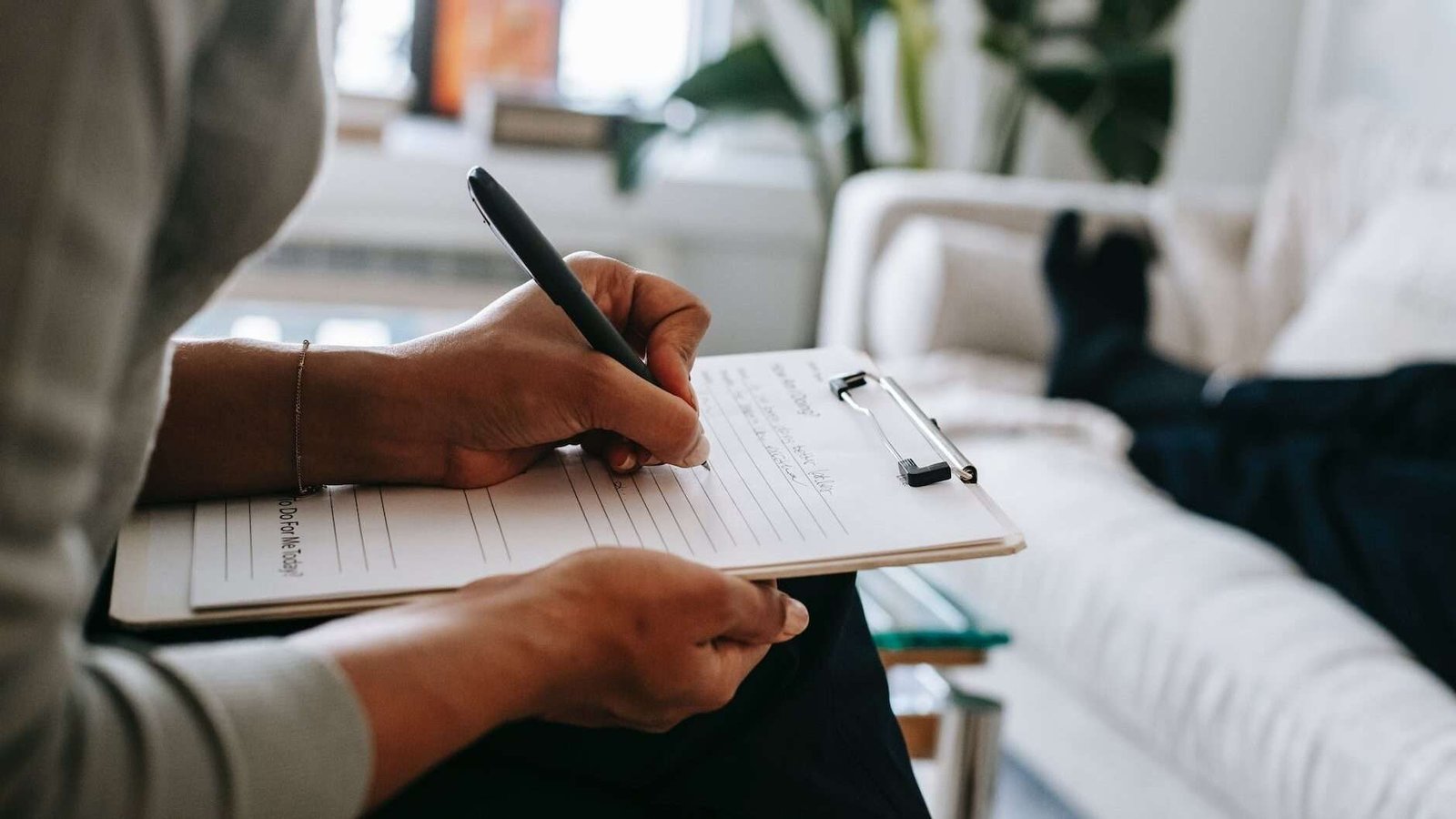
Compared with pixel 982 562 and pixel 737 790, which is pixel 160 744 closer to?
pixel 737 790

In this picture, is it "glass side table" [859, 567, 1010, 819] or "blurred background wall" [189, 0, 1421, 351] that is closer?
"glass side table" [859, 567, 1010, 819]

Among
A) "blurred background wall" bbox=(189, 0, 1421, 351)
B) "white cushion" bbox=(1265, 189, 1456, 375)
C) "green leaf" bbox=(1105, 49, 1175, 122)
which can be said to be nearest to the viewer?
"white cushion" bbox=(1265, 189, 1456, 375)

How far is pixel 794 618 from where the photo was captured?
520mm

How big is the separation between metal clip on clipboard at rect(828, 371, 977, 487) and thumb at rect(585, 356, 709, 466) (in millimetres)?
103

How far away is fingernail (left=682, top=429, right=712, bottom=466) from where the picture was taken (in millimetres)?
599

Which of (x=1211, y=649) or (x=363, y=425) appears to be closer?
(x=363, y=425)

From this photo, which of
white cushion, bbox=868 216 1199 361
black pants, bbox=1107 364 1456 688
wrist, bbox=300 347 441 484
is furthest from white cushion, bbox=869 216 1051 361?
wrist, bbox=300 347 441 484

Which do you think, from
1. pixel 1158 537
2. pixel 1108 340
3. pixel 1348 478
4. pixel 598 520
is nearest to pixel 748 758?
pixel 598 520

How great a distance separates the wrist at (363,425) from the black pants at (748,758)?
10 centimetres

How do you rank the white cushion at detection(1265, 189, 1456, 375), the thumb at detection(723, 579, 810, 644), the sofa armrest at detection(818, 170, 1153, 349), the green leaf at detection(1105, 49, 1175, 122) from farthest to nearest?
the green leaf at detection(1105, 49, 1175, 122)
the sofa armrest at detection(818, 170, 1153, 349)
the white cushion at detection(1265, 189, 1456, 375)
the thumb at detection(723, 579, 810, 644)

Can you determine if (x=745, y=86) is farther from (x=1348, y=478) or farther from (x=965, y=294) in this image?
(x=1348, y=478)

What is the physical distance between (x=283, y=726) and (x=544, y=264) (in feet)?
0.83

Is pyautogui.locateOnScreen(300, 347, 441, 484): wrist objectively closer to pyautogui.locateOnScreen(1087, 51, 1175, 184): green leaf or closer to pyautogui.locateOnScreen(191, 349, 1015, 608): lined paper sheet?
pyautogui.locateOnScreen(191, 349, 1015, 608): lined paper sheet

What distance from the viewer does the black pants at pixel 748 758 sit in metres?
0.51
